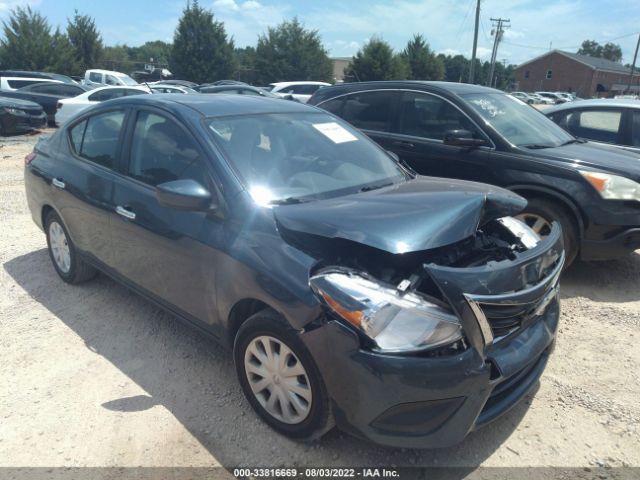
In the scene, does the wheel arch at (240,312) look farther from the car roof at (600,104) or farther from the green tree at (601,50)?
the green tree at (601,50)

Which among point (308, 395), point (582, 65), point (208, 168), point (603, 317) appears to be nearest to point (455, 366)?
point (308, 395)

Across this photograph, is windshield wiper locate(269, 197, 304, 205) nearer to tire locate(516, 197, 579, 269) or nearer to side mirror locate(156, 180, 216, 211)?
side mirror locate(156, 180, 216, 211)

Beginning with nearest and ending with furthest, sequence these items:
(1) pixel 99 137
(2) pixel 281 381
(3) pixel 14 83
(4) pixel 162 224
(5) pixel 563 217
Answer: (2) pixel 281 381
(4) pixel 162 224
(1) pixel 99 137
(5) pixel 563 217
(3) pixel 14 83

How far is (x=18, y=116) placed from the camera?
1338cm

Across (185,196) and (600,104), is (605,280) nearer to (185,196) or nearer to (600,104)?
(600,104)

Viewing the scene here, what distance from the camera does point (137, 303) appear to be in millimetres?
4094

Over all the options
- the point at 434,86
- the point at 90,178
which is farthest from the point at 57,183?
the point at 434,86

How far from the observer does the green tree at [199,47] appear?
38094 mm

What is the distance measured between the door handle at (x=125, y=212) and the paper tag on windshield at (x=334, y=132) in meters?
1.39

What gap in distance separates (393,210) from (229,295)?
988 millimetres

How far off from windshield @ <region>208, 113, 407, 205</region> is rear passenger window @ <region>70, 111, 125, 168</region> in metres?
1.02

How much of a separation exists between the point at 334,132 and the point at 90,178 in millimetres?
1874

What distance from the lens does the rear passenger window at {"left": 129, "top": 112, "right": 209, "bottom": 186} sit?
3.00 m

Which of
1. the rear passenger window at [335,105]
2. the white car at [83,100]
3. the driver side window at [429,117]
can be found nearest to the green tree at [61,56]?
the white car at [83,100]
